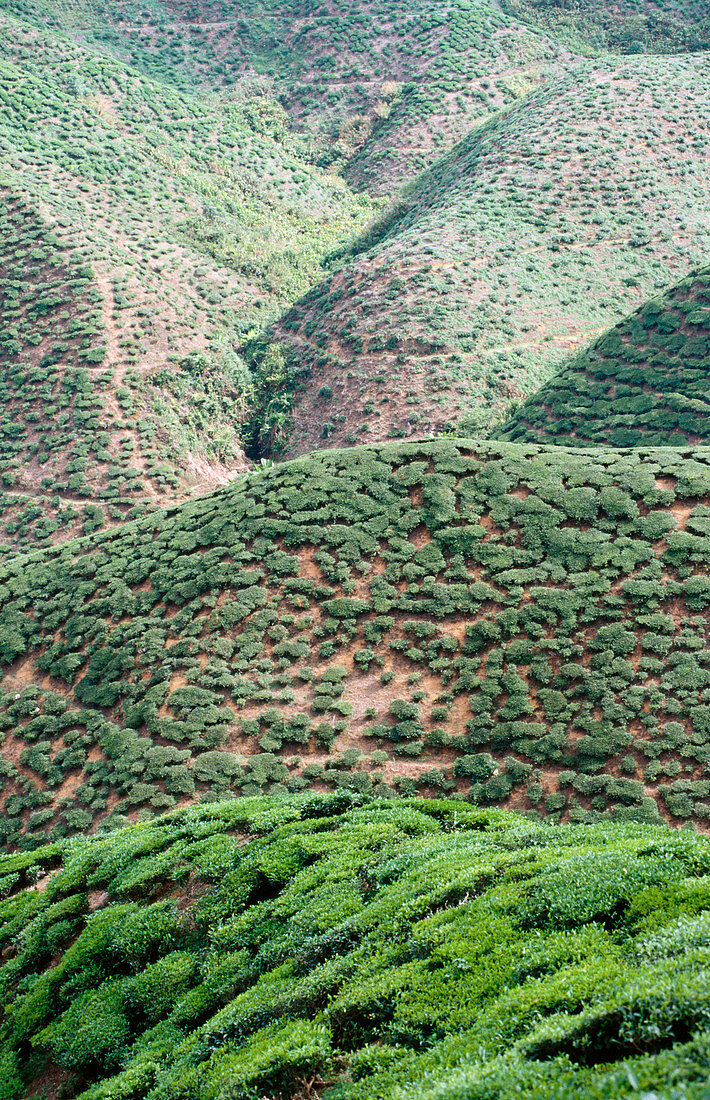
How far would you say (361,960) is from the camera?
11547 millimetres

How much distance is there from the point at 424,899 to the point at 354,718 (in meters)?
10.6

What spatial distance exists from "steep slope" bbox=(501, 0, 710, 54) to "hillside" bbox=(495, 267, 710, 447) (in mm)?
62297

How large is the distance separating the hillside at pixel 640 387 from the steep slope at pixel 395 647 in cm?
1043

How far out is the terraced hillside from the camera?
4625cm

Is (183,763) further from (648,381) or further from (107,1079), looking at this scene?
(648,381)

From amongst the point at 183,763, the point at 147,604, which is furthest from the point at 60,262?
the point at 183,763

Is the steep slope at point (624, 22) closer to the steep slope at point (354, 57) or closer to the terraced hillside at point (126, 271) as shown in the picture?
the steep slope at point (354, 57)

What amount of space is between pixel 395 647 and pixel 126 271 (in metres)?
41.7

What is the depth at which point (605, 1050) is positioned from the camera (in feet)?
25.6

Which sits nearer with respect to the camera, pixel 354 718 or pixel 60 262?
pixel 354 718

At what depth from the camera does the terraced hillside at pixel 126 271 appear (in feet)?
152

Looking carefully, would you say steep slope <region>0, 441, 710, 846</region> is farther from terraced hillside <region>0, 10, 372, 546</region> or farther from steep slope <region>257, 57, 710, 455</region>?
steep slope <region>257, 57, 710, 455</region>

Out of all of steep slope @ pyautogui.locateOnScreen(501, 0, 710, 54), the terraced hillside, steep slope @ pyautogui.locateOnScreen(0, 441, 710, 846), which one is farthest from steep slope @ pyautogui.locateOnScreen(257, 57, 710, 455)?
steep slope @ pyautogui.locateOnScreen(501, 0, 710, 54)

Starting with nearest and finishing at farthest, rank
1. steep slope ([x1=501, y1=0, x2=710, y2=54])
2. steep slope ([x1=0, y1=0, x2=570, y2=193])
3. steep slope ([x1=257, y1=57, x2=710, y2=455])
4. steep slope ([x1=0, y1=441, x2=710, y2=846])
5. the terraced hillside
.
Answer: steep slope ([x1=0, y1=441, x2=710, y2=846])
the terraced hillside
steep slope ([x1=257, y1=57, x2=710, y2=455])
steep slope ([x1=0, y1=0, x2=570, y2=193])
steep slope ([x1=501, y1=0, x2=710, y2=54])
